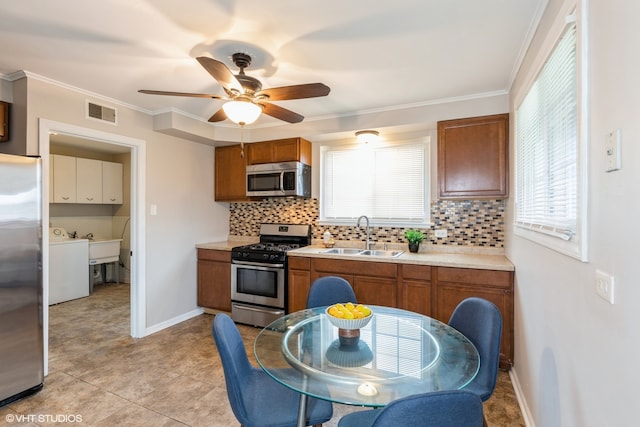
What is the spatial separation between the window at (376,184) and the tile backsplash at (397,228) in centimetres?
12

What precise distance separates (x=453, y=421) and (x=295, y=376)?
0.69 metres

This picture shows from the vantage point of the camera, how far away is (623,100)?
915 millimetres

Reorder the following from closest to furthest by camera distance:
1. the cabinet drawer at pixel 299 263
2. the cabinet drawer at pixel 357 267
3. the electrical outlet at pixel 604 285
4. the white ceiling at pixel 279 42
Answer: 1. the electrical outlet at pixel 604 285
2. the white ceiling at pixel 279 42
3. the cabinet drawer at pixel 357 267
4. the cabinet drawer at pixel 299 263

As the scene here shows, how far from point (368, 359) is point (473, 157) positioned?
229 cm

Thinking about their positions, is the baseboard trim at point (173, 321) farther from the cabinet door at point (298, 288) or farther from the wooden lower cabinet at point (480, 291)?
the wooden lower cabinet at point (480, 291)

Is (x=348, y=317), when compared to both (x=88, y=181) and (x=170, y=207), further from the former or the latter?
(x=88, y=181)

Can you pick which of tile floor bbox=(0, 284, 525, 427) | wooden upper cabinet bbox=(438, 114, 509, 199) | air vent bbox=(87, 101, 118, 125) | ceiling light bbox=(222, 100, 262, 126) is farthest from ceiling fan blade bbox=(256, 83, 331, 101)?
tile floor bbox=(0, 284, 525, 427)

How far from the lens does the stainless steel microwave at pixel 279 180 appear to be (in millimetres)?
3797

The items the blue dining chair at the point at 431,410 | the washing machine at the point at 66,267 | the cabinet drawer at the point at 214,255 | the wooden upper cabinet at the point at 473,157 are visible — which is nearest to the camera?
the blue dining chair at the point at 431,410

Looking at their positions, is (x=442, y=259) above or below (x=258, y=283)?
above

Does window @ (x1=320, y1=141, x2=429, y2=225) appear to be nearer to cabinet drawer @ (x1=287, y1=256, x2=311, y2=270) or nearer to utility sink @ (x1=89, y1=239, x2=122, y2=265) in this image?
cabinet drawer @ (x1=287, y1=256, x2=311, y2=270)

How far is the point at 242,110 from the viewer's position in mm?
2158

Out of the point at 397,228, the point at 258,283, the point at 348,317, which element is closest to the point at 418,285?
the point at 397,228

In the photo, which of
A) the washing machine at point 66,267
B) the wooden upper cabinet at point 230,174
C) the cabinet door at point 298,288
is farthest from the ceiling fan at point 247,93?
the washing machine at point 66,267
